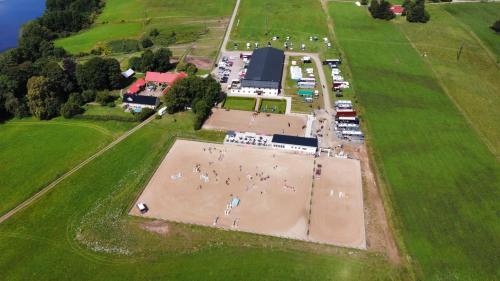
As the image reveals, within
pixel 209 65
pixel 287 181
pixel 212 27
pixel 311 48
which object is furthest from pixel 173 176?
pixel 212 27

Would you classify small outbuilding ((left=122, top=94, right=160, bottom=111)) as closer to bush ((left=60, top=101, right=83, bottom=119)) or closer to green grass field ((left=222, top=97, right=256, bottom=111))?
bush ((left=60, top=101, right=83, bottom=119))

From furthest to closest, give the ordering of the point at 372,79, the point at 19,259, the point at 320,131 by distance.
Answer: the point at 372,79 → the point at 320,131 → the point at 19,259

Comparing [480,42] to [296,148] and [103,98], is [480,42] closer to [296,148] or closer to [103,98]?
[296,148]

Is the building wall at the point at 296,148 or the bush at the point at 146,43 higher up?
the bush at the point at 146,43

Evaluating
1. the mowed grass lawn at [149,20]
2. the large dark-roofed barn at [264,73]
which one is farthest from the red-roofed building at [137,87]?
the mowed grass lawn at [149,20]

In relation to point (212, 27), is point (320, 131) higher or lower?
lower

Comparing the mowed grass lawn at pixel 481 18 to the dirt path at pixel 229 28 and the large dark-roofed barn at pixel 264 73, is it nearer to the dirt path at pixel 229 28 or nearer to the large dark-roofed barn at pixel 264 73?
the large dark-roofed barn at pixel 264 73

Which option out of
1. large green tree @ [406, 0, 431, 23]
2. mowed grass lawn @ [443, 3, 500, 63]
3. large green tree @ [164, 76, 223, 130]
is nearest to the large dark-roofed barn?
large green tree @ [164, 76, 223, 130]

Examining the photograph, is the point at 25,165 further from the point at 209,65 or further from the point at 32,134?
the point at 209,65

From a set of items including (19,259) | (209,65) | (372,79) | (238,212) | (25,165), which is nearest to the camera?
(19,259)
